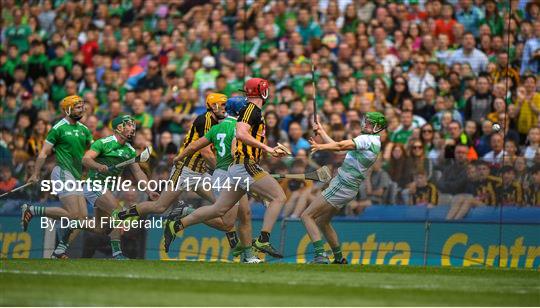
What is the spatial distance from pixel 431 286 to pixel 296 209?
602 cm

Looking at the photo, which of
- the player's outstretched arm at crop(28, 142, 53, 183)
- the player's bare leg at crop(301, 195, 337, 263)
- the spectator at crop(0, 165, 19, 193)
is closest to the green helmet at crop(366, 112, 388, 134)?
the player's bare leg at crop(301, 195, 337, 263)

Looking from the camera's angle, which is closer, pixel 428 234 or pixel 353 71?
pixel 428 234

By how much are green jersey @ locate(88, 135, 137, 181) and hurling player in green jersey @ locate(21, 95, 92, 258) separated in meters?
0.28

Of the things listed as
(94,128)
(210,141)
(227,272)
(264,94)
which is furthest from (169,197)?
(94,128)

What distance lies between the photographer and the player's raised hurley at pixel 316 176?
1794 centimetres

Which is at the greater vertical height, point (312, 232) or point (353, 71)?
point (353, 71)

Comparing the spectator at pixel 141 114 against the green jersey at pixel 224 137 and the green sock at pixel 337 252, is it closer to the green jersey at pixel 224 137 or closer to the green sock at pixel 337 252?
the green jersey at pixel 224 137

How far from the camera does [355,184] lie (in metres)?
15.8

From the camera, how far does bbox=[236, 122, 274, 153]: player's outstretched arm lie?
15.1m

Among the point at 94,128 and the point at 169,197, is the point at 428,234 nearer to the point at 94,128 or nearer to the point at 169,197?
the point at 169,197

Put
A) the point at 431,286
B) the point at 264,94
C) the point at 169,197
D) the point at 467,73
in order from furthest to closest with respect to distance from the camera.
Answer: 1. the point at 467,73
2. the point at 169,197
3. the point at 264,94
4. the point at 431,286

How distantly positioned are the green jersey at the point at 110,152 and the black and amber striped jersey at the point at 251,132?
2.20 meters

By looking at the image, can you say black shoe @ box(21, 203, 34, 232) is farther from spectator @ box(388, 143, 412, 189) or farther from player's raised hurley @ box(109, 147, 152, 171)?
spectator @ box(388, 143, 412, 189)

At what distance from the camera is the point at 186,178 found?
1706 centimetres
